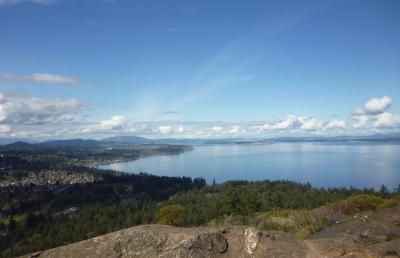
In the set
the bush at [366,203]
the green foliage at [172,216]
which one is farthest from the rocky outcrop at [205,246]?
the green foliage at [172,216]

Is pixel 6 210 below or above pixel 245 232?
below

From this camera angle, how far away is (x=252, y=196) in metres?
74.3

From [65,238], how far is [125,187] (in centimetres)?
9319

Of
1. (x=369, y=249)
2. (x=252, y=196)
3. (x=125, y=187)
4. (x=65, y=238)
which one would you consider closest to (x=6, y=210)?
(x=125, y=187)

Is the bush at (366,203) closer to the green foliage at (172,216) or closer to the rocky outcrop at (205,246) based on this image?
the green foliage at (172,216)

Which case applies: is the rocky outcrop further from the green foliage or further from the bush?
the green foliage

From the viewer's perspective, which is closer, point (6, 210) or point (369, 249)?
point (369, 249)

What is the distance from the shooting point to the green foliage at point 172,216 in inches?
3082

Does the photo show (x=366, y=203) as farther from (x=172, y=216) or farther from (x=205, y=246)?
(x=205, y=246)

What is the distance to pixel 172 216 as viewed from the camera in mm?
82375

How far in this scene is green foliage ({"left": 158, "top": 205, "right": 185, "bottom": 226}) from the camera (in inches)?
3082

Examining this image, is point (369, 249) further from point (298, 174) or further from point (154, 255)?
point (298, 174)

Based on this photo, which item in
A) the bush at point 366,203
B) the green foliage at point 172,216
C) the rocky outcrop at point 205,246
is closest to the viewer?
the rocky outcrop at point 205,246

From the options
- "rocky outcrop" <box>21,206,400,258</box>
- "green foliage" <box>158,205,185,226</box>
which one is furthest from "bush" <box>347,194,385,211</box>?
"rocky outcrop" <box>21,206,400,258</box>
